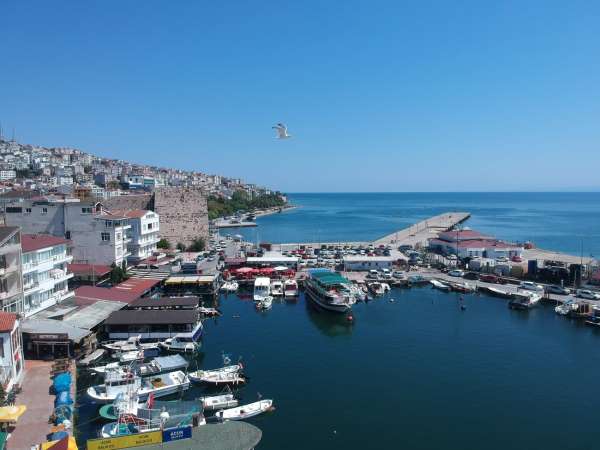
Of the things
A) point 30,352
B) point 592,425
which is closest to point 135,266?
point 30,352

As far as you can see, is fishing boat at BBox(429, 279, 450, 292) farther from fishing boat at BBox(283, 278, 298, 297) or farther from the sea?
fishing boat at BBox(283, 278, 298, 297)

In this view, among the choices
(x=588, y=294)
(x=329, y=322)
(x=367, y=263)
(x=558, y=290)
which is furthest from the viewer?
(x=367, y=263)

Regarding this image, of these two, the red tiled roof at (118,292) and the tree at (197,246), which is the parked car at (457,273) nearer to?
the red tiled roof at (118,292)

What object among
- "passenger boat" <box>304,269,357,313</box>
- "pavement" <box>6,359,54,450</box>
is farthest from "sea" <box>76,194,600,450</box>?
"pavement" <box>6,359,54,450</box>

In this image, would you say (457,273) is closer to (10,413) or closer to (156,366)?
(156,366)

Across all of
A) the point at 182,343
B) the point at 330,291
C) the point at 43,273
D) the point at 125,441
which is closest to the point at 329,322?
the point at 330,291

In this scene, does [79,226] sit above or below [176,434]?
above

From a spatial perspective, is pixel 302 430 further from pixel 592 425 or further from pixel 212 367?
pixel 592 425
